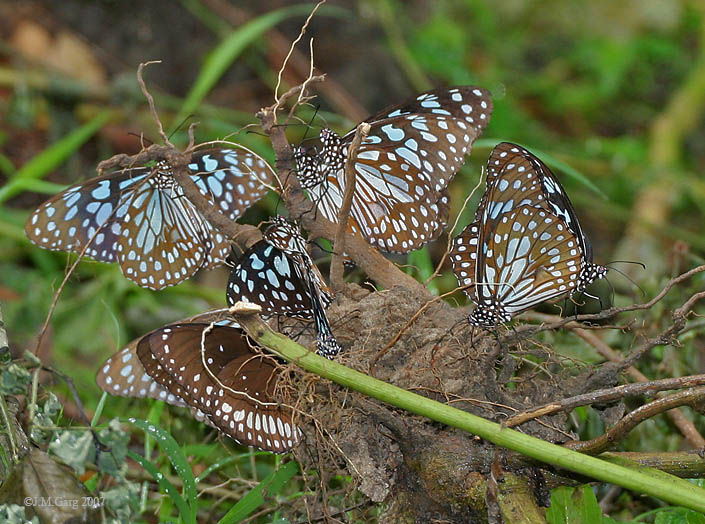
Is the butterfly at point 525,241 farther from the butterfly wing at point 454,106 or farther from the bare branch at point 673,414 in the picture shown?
the butterfly wing at point 454,106

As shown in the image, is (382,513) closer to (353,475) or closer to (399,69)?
(353,475)

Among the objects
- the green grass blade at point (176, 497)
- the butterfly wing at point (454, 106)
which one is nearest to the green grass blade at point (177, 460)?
the green grass blade at point (176, 497)

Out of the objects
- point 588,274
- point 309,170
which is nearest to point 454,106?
point 309,170

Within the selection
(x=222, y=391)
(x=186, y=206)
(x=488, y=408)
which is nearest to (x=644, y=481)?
(x=488, y=408)

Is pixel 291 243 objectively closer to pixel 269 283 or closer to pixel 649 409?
pixel 269 283

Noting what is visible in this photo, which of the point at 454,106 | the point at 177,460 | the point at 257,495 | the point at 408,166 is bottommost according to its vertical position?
the point at 257,495

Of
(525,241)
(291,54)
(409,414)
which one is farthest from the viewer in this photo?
(291,54)
